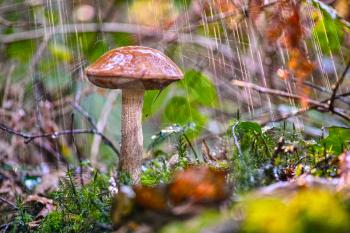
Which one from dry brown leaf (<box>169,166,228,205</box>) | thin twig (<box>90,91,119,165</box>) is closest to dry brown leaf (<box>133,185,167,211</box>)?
dry brown leaf (<box>169,166,228,205</box>)

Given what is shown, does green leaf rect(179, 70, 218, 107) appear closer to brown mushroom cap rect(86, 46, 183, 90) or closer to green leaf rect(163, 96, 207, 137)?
green leaf rect(163, 96, 207, 137)

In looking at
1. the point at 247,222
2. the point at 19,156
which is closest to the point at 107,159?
the point at 19,156

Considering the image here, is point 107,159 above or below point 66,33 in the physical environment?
below

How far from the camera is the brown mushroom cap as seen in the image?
1749 mm

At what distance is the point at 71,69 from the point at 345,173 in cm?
337

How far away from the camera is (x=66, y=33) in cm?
448

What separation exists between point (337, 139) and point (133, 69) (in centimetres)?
76

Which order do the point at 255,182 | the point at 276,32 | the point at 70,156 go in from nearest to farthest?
1. the point at 255,182
2. the point at 276,32
3. the point at 70,156

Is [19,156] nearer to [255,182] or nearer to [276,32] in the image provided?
[276,32]

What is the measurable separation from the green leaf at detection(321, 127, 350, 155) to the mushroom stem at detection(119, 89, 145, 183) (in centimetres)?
77

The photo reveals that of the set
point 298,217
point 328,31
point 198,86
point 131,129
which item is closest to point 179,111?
point 198,86

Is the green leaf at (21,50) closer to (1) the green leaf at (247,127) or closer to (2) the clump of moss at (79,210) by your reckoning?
(2) the clump of moss at (79,210)

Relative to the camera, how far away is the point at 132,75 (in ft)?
5.72

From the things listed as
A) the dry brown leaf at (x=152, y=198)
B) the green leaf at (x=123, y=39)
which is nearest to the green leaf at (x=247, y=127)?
the dry brown leaf at (x=152, y=198)
